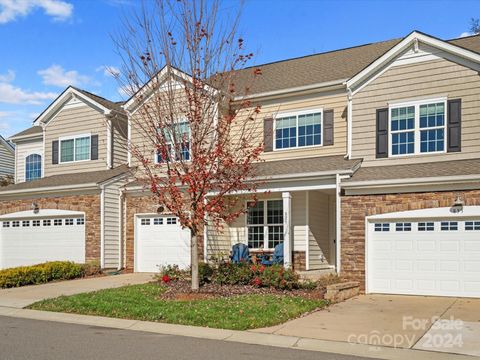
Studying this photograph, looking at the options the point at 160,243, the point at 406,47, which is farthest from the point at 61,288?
the point at 406,47

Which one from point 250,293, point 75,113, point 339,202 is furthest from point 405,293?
point 75,113

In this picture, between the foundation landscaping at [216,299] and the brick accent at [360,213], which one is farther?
the brick accent at [360,213]

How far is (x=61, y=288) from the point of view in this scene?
53.2 feet

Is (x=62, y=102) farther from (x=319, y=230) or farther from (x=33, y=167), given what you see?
Answer: (x=319, y=230)

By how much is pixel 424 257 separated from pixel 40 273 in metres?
12.1

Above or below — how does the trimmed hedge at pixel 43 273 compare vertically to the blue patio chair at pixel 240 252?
below

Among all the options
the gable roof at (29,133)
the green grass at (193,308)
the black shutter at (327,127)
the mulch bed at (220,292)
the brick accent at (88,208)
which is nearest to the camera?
the green grass at (193,308)

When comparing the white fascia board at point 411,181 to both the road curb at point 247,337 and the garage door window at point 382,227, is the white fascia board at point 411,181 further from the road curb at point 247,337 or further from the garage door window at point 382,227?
the road curb at point 247,337

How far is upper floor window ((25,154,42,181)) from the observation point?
1020 inches

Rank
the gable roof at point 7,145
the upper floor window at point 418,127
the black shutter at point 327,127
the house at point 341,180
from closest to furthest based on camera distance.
Result: the house at point 341,180 → the upper floor window at point 418,127 → the black shutter at point 327,127 → the gable roof at point 7,145

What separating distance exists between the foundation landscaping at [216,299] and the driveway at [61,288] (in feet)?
3.18

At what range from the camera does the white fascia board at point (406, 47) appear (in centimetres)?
1541

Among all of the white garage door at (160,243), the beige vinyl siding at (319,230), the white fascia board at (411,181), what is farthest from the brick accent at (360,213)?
the white garage door at (160,243)

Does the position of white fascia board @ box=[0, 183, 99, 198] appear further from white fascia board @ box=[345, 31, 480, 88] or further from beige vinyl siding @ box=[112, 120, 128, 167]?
white fascia board @ box=[345, 31, 480, 88]
